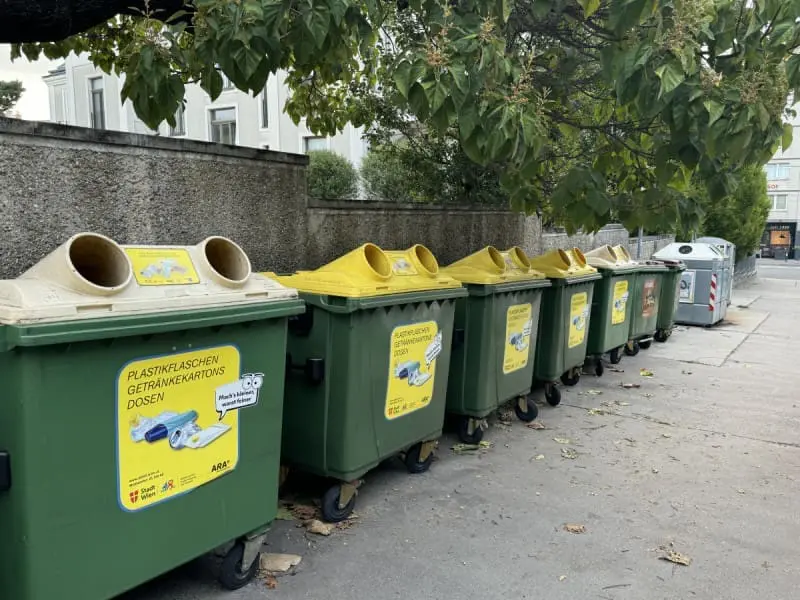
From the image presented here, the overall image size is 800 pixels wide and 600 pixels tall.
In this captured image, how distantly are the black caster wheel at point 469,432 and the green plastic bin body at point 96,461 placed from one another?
91.6 inches

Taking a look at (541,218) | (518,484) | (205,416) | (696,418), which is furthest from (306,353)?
(541,218)

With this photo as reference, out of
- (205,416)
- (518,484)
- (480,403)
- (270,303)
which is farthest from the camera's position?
(480,403)

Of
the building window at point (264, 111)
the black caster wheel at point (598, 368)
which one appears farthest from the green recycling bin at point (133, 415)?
the building window at point (264, 111)

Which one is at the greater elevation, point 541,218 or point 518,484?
point 541,218

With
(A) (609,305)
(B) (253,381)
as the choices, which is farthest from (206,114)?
(B) (253,381)

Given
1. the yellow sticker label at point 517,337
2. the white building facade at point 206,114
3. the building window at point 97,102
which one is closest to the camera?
the yellow sticker label at point 517,337

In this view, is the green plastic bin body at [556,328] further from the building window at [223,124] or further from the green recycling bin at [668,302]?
the building window at [223,124]

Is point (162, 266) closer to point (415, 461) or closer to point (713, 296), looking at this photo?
point (415, 461)

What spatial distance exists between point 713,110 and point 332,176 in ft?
42.4

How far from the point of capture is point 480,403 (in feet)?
15.3

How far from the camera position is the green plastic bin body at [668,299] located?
9.61 m

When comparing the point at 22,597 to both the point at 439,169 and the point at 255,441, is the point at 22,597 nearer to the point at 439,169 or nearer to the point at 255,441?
the point at 255,441

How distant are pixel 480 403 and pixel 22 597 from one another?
313 cm

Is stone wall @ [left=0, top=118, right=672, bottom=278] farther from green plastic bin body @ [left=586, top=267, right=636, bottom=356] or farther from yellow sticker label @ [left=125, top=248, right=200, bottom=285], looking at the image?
green plastic bin body @ [left=586, top=267, right=636, bottom=356]
